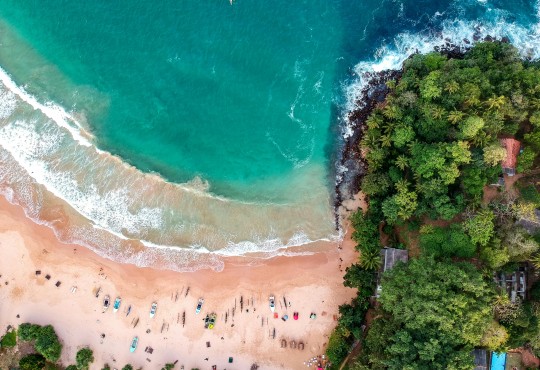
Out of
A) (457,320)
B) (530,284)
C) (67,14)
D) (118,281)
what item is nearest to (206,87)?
(67,14)

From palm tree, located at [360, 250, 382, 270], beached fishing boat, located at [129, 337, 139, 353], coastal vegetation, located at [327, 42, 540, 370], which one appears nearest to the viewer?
coastal vegetation, located at [327, 42, 540, 370]

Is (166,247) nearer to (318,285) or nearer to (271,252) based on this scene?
(271,252)

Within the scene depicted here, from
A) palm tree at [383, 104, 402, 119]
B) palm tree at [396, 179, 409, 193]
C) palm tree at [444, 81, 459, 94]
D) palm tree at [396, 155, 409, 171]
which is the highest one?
palm tree at [444, 81, 459, 94]

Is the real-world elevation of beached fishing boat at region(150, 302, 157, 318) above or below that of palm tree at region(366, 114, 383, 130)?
below

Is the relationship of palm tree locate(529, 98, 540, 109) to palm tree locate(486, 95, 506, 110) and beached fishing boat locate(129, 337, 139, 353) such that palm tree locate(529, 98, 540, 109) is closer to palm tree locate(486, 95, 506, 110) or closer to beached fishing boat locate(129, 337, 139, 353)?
palm tree locate(486, 95, 506, 110)

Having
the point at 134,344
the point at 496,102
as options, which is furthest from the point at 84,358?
the point at 496,102

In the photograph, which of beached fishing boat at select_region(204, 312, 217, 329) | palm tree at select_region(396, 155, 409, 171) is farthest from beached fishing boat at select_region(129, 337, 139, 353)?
palm tree at select_region(396, 155, 409, 171)

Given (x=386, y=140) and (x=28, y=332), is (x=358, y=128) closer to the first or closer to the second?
(x=386, y=140)
